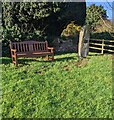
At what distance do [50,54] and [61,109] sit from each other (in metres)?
5.03

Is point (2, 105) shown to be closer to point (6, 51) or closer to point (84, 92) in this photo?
point (84, 92)

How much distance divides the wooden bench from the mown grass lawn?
460 mm

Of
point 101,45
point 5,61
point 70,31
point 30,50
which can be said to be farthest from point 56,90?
point 70,31

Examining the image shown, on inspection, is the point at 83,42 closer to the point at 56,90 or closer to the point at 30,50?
the point at 30,50

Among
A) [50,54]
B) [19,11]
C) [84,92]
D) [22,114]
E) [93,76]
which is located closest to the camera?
[22,114]

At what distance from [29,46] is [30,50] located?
19 cm

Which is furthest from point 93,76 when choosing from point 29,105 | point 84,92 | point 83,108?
point 29,105

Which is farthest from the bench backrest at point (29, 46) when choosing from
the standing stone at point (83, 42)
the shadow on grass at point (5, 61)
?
the standing stone at point (83, 42)

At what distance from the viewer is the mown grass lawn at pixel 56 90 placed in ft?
35.0

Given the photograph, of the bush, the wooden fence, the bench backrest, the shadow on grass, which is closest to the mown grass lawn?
the shadow on grass

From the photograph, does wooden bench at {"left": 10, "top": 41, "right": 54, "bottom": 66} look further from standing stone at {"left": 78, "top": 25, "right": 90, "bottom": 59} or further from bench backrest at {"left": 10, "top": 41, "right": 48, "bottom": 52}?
standing stone at {"left": 78, "top": 25, "right": 90, "bottom": 59}

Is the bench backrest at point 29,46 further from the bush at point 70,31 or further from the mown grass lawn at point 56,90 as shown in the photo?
the bush at point 70,31

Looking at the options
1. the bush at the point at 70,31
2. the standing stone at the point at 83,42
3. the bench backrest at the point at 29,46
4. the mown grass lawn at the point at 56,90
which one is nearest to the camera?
the mown grass lawn at the point at 56,90

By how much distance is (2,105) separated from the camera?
10766 millimetres
